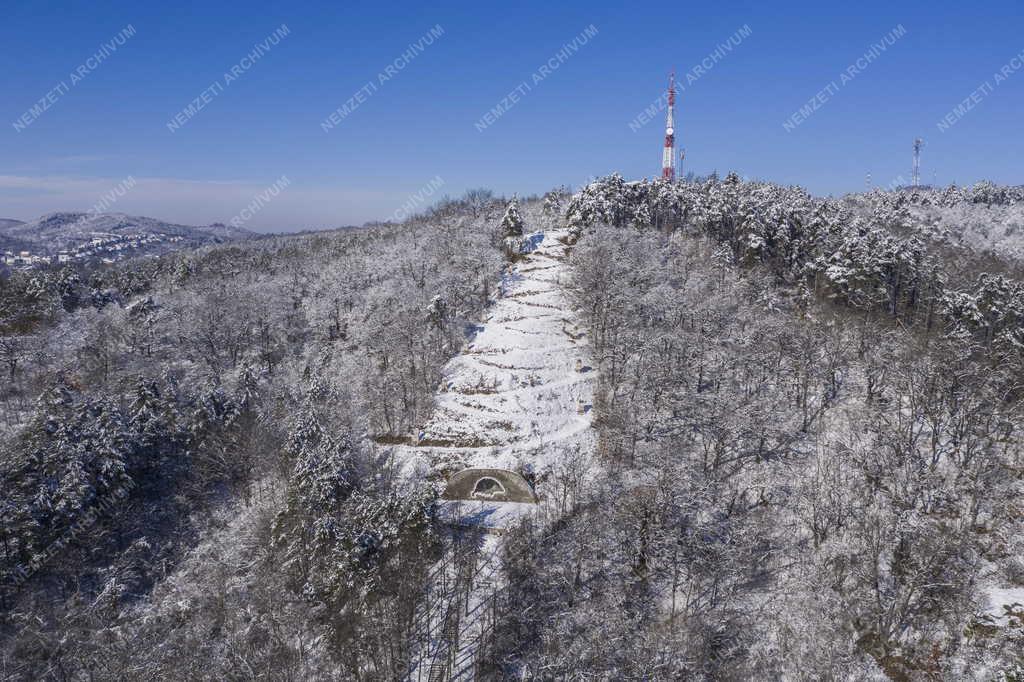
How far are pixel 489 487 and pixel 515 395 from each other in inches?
438

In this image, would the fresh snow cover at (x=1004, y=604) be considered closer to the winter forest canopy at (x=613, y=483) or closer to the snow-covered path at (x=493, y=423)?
the winter forest canopy at (x=613, y=483)

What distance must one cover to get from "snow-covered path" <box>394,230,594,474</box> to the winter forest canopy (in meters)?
1.86

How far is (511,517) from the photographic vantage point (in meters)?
37.1

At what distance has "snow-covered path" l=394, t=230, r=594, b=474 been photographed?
145 ft

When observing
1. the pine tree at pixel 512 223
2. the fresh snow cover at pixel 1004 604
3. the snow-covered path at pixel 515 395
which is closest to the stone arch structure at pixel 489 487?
the snow-covered path at pixel 515 395

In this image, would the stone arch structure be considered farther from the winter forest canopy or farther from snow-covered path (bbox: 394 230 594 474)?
the winter forest canopy

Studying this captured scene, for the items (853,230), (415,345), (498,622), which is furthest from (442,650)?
(853,230)

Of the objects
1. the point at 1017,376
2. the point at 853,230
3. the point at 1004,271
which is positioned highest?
the point at 853,230

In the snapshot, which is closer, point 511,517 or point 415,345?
point 511,517

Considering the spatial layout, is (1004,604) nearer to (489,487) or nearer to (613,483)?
(613,483)

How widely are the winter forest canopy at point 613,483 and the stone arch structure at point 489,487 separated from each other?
7.29ft

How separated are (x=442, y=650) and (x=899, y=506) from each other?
1087 inches

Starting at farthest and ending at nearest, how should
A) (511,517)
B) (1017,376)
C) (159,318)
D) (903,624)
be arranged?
1. (159,318)
2. (1017,376)
3. (511,517)
4. (903,624)

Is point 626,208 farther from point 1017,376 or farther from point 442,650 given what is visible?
point 442,650
